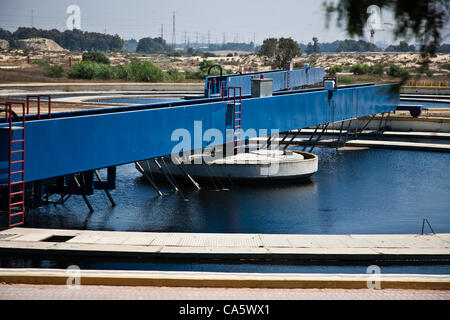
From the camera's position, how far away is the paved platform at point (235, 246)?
17.3 m

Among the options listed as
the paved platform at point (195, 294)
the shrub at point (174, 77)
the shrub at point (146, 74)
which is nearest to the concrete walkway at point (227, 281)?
the paved platform at point (195, 294)

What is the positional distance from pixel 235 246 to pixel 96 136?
6.32 metres

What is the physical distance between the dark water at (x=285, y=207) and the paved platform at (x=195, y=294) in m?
8.93

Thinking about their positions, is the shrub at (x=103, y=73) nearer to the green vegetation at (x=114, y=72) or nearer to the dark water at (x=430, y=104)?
the green vegetation at (x=114, y=72)

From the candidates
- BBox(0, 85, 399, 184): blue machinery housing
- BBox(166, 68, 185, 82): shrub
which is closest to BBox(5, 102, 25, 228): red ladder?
BBox(0, 85, 399, 184): blue machinery housing

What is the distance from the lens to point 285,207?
2623 centimetres

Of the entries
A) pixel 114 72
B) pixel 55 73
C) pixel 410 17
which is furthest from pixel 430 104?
pixel 410 17

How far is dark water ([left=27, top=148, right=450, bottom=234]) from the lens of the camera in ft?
75.6

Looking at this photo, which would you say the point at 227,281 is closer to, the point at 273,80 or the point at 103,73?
the point at 273,80

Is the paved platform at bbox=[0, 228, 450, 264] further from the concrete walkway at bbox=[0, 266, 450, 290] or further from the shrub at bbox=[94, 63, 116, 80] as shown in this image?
the shrub at bbox=[94, 63, 116, 80]

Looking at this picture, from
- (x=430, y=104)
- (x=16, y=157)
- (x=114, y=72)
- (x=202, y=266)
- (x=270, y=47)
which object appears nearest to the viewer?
(x=202, y=266)

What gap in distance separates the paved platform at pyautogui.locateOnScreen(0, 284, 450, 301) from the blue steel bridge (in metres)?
4.43

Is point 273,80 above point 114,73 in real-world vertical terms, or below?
below
